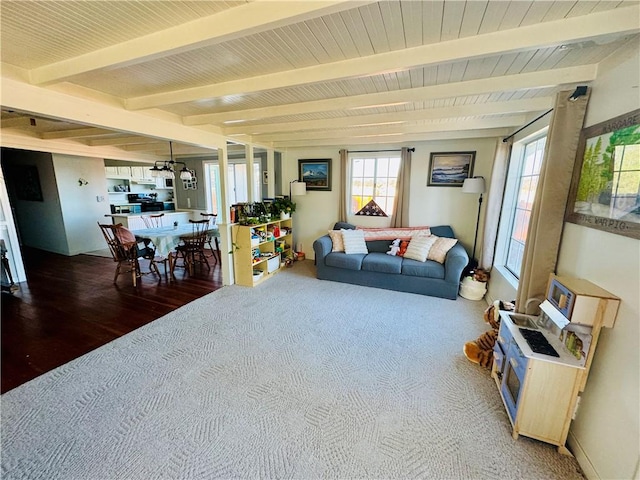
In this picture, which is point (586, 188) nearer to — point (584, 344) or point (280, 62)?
point (584, 344)

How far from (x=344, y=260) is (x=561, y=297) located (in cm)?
271

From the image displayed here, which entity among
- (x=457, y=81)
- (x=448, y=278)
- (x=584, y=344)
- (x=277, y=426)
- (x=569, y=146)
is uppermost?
(x=457, y=81)

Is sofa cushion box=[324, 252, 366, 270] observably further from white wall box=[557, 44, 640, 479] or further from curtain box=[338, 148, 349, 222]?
white wall box=[557, 44, 640, 479]

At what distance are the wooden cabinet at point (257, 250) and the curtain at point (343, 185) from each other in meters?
1.03

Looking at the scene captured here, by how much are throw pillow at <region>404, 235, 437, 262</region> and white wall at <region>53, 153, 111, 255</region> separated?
6.59 m

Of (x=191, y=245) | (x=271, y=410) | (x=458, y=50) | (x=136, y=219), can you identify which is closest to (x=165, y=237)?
(x=191, y=245)

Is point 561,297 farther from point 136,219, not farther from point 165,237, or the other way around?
point 136,219

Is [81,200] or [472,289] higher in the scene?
[81,200]

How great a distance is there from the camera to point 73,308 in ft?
10.2

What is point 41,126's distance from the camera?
3621mm

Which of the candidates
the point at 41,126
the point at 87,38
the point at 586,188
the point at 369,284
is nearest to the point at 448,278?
the point at 369,284

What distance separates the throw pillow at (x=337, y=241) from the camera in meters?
4.28

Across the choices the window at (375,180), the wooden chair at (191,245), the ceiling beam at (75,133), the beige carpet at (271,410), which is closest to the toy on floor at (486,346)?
the beige carpet at (271,410)

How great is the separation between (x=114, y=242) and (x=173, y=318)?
6.08 feet
